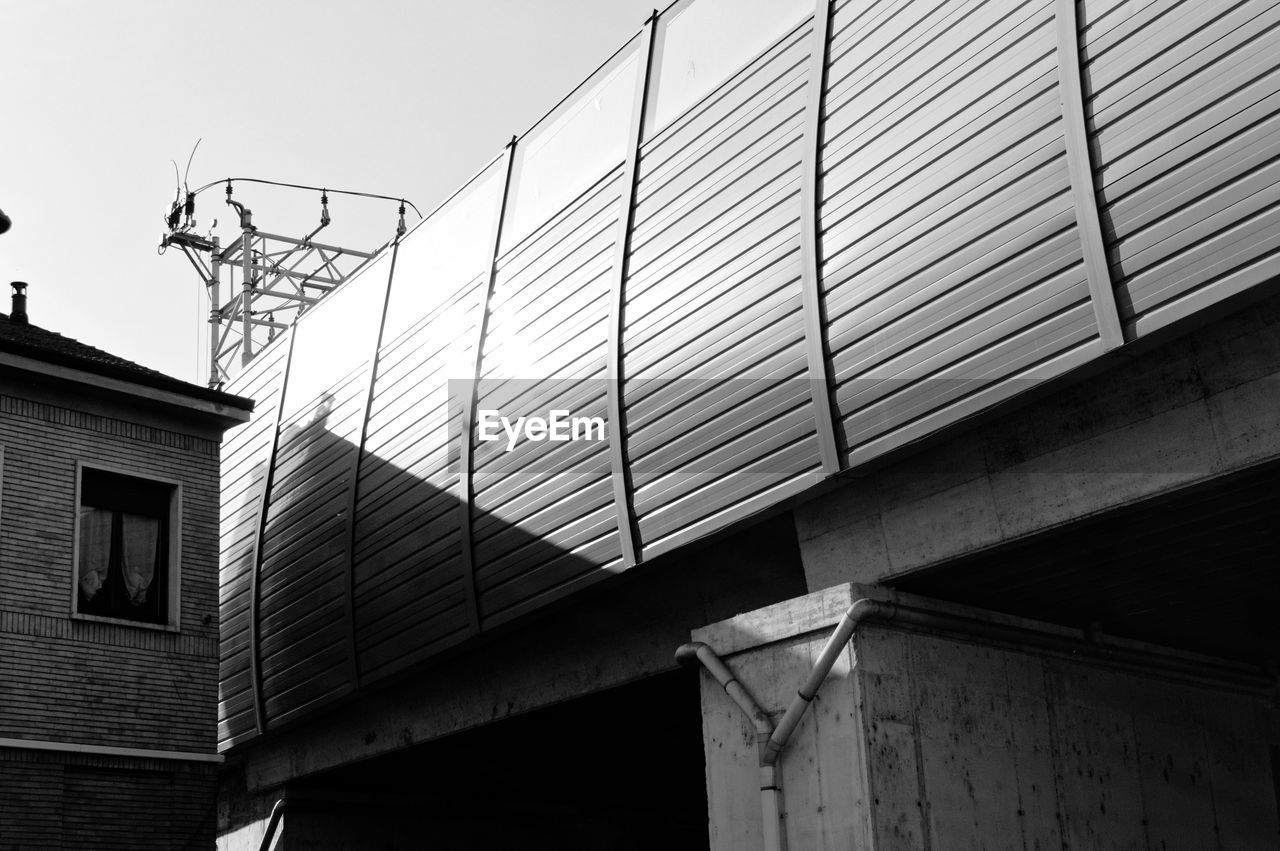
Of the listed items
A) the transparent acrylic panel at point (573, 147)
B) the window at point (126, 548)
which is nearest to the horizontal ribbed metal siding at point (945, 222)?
the transparent acrylic panel at point (573, 147)

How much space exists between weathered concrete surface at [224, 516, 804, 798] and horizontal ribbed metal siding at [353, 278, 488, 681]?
761 millimetres

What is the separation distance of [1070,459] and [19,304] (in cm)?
1569

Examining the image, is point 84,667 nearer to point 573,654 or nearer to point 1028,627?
point 573,654

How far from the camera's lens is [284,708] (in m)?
22.6

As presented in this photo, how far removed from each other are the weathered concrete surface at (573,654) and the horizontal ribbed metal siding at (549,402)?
2.13 feet

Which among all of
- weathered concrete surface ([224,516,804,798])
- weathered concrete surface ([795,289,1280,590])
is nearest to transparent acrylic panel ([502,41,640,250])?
weathered concrete surface ([224,516,804,798])

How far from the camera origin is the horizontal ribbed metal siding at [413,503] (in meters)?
19.1

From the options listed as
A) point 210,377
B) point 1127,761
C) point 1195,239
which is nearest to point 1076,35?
point 1195,239

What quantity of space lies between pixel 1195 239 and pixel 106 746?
14.4 metres

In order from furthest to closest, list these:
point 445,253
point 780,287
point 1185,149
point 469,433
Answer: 1. point 445,253
2. point 469,433
3. point 780,287
4. point 1185,149

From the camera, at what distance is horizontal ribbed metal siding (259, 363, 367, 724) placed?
21.5 metres

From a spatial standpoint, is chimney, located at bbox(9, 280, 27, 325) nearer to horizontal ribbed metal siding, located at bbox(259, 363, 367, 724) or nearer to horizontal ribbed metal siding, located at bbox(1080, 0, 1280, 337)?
horizontal ribbed metal siding, located at bbox(259, 363, 367, 724)

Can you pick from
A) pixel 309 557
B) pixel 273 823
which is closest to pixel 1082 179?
pixel 309 557

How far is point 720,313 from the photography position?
15.1 metres
